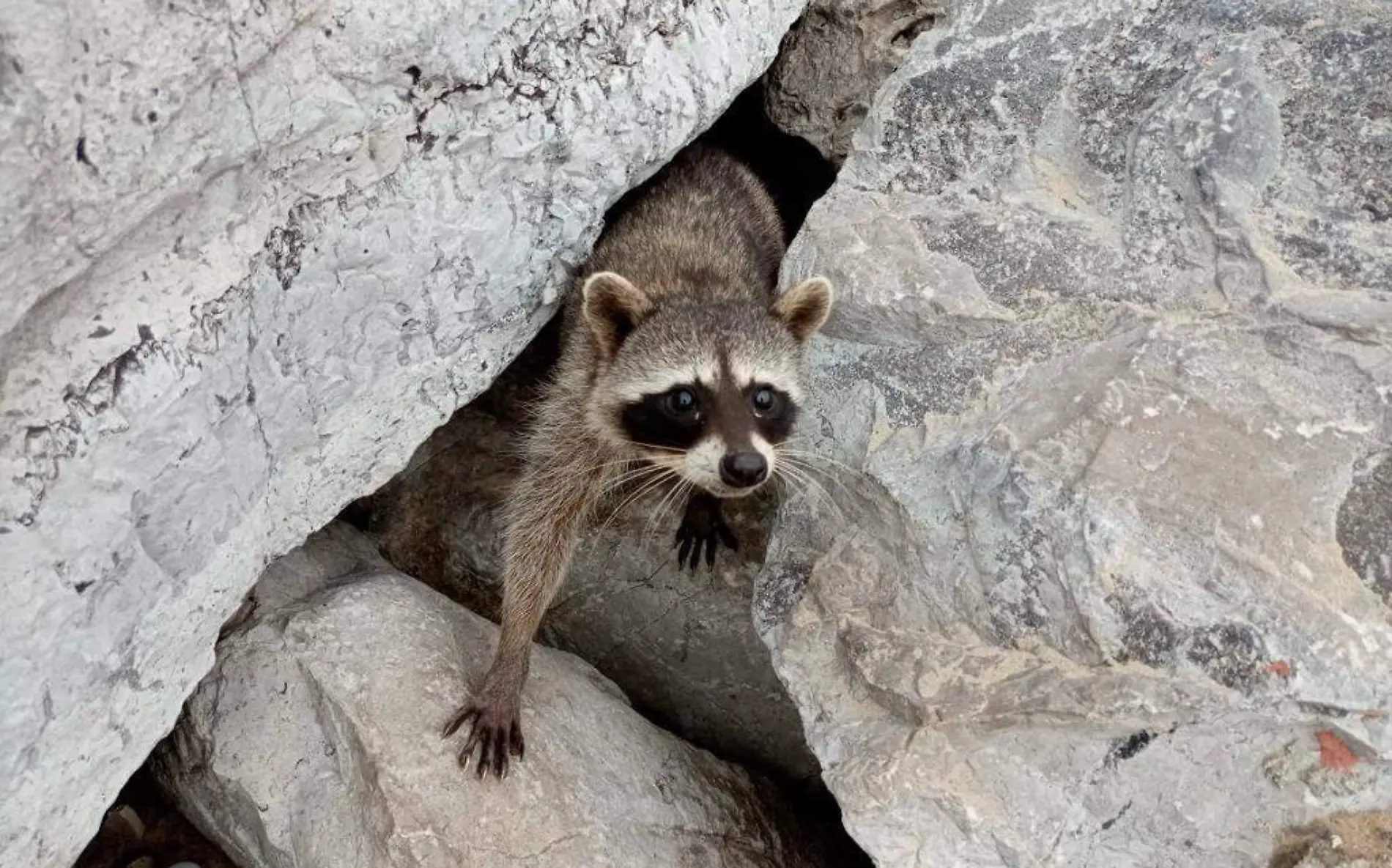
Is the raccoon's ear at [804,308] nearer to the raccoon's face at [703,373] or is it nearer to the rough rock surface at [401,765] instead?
the raccoon's face at [703,373]

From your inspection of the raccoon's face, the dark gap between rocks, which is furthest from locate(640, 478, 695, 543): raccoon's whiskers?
the raccoon's face

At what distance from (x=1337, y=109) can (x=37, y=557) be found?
2.93 m

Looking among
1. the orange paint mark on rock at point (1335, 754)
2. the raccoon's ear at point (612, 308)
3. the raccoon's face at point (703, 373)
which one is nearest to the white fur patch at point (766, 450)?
the raccoon's face at point (703, 373)

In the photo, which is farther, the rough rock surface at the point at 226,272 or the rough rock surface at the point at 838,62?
the rough rock surface at the point at 838,62

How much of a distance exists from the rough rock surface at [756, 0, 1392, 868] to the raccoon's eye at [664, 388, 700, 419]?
0.35 m

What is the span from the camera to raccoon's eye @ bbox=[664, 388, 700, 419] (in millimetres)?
3123

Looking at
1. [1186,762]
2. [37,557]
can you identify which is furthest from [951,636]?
[37,557]

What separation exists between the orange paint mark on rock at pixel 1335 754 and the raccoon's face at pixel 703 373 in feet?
4.41

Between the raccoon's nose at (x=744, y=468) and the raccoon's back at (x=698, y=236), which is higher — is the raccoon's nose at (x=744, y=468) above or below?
below

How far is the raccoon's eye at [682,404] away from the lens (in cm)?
312

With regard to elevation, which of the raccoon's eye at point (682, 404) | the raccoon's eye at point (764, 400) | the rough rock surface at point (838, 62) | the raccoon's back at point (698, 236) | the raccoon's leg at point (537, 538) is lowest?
the raccoon's leg at point (537, 538)

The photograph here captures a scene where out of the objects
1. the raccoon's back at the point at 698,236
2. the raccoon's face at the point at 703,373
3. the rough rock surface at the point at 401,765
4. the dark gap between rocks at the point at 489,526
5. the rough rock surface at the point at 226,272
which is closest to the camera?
the rough rock surface at the point at 226,272

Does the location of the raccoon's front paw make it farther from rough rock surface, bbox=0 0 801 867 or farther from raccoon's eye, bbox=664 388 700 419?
rough rock surface, bbox=0 0 801 867

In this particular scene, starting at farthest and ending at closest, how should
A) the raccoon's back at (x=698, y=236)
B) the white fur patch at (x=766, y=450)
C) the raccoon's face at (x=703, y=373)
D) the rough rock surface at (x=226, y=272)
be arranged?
the raccoon's back at (x=698, y=236) < the raccoon's face at (x=703, y=373) < the white fur patch at (x=766, y=450) < the rough rock surface at (x=226, y=272)
